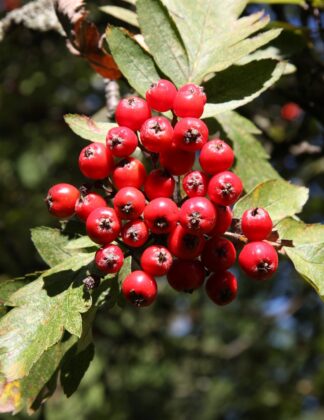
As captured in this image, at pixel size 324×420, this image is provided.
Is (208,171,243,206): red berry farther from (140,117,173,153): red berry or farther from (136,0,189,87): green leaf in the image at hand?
(136,0,189,87): green leaf

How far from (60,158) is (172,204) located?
4822mm

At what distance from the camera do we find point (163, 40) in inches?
83.7

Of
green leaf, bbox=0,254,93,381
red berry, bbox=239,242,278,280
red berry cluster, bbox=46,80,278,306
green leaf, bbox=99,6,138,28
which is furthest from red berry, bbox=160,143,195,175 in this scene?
green leaf, bbox=99,6,138,28

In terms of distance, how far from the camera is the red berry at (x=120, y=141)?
180cm

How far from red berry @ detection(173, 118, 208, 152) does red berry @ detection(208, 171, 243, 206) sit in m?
0.13

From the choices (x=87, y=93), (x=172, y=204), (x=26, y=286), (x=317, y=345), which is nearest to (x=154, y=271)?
(x=172, y=204)

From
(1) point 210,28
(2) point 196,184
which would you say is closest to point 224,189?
(2) point 196,184

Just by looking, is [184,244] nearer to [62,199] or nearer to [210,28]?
[62,199]

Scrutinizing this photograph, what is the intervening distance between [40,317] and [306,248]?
0.89 m

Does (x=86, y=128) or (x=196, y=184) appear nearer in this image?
(x=196, y=184)

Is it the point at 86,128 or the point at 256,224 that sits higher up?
the point at 86,128

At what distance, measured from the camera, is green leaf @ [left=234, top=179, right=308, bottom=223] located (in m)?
1.96

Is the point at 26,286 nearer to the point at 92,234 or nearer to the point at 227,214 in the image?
the point at 92,234

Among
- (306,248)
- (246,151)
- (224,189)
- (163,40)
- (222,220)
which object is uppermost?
(163,40)
